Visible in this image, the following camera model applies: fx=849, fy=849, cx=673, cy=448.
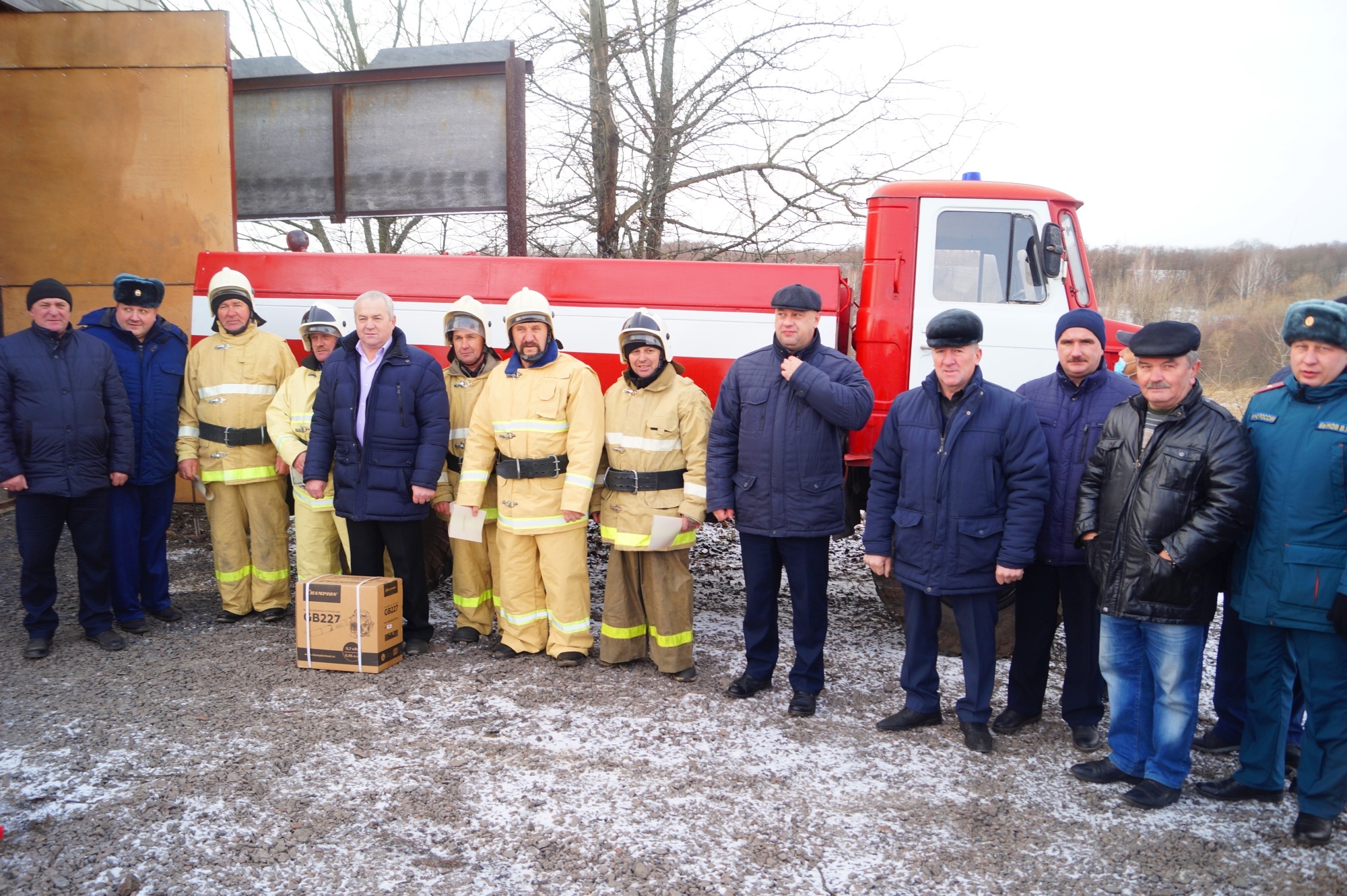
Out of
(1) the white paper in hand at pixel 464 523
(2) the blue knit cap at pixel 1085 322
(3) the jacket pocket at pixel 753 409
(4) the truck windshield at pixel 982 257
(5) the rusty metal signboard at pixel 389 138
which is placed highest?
(5) the rusty metal signboard at pixel 389 138

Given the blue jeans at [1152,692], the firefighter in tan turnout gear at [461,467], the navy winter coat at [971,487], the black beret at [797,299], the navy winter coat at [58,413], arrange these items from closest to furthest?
the blue jeans at [1152,692]
the navy winter coat at [971,487]
the black beret at [797,299]
the navy winter coat at [58,413]
the firefighter in tan turnout gear at [461,467]

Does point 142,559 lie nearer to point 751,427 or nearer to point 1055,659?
point 751,427

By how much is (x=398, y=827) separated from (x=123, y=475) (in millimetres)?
2965

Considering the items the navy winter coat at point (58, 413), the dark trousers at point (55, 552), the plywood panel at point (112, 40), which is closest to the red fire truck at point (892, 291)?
the navy winter coat at point (58, 413)

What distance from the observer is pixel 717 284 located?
5.10 metres

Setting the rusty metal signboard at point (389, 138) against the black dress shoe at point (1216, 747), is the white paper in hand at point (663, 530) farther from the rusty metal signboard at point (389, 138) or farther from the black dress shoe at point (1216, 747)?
the rusty metal signboard at point (389, 138)

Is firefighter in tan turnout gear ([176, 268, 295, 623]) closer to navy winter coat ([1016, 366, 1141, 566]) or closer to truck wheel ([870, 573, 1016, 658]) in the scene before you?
truck wheel ([870, 573, 1016, 658])

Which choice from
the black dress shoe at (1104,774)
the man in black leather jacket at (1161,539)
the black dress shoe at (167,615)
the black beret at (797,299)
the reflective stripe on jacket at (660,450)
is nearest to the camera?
the man in black leather jacket at (1161,539)

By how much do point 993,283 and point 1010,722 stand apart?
2.52 meters

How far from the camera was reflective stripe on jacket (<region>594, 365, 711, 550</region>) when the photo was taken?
440cm

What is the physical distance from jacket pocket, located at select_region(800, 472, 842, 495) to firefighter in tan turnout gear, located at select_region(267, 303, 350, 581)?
2750 mm

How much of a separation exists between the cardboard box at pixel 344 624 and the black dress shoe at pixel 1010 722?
123 inches

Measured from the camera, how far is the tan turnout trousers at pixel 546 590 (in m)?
4.59

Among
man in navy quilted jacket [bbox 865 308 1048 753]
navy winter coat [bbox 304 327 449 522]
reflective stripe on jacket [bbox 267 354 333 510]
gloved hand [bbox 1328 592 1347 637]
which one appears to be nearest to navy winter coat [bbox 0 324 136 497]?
reflective stripe on jacket [bbox 267 354 333 510]
